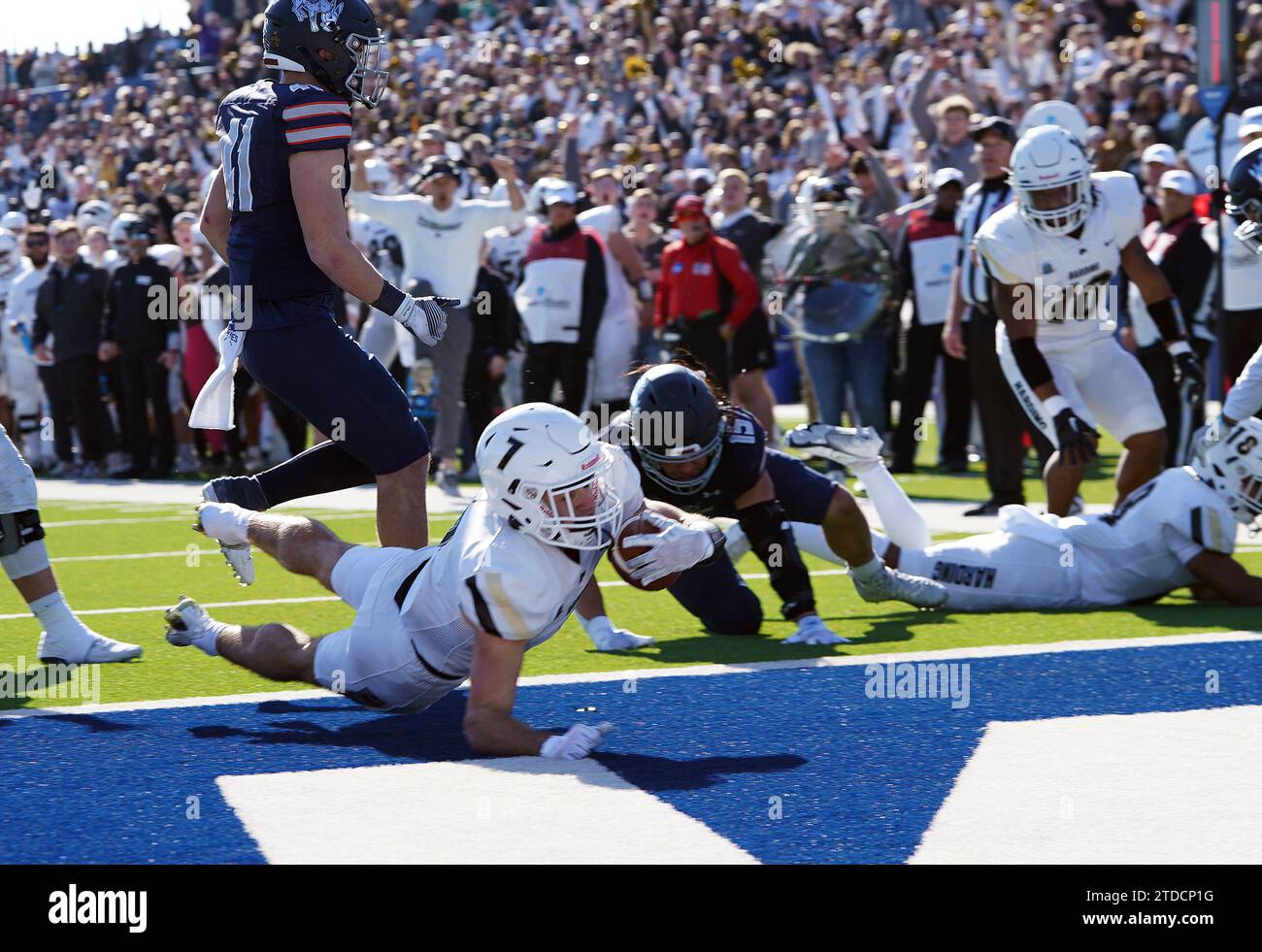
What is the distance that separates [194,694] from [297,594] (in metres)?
2.24

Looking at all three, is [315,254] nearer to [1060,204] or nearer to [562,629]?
[562,629]

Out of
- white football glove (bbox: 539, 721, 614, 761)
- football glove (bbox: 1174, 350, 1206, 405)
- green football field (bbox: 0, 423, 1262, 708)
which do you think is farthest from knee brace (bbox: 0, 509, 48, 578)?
football glove (bbox: 1174, 350, 1206, 405)

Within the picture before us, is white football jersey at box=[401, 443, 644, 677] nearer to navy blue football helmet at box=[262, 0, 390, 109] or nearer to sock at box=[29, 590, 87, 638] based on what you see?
navy blue football helmet at box=[262, 0, 390, 109]

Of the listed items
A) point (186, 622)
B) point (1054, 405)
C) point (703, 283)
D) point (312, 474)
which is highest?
point (703, 283)

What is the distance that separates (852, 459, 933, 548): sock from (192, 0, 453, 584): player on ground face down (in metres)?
2.22

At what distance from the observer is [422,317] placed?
5.24 metres

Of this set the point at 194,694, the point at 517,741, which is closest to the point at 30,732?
the point at 194,694

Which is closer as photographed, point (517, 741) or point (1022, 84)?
point (517, 741)

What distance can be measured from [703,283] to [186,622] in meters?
6.50

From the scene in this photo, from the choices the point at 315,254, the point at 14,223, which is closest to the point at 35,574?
the point at 315,254

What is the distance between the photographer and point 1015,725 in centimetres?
475

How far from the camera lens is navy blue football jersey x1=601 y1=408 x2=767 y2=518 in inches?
236
